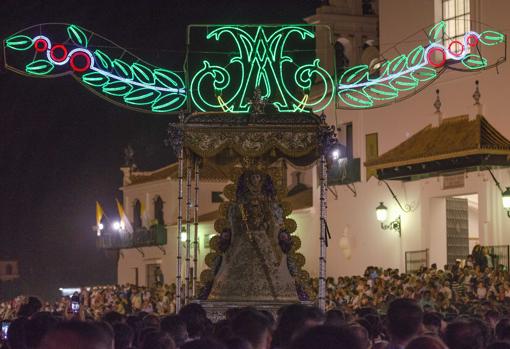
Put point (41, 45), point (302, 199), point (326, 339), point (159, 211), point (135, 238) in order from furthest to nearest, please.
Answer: point (135, 238)
point (159, 211)
point (302, 199)
point (41, 45)
point (326, 339)

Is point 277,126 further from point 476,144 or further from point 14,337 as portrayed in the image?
point 14,337

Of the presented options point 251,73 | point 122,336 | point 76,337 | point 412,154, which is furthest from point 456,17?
point 76,337

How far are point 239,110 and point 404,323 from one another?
12.6 meters

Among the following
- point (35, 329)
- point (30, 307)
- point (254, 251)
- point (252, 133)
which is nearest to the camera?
point (35, 329)

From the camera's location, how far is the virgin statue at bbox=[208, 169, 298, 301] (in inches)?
827

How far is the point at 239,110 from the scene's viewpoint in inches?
811

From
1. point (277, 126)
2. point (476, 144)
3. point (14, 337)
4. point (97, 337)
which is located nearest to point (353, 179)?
point (476, 144)

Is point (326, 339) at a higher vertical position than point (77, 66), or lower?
lower

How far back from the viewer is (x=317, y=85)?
37.4 metres

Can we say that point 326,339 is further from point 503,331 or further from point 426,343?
point 503,331

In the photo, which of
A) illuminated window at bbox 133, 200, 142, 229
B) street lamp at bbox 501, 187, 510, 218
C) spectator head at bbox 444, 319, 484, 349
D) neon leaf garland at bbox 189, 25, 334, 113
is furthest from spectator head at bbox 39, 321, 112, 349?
illuminated window at bbox 133, 200, 142, 229

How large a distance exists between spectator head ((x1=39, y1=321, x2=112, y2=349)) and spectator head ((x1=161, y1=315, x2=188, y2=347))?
4.22 metres

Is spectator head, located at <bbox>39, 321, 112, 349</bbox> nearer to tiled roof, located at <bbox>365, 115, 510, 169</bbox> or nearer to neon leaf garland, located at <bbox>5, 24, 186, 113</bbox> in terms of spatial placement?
neon leaf garland, located at <bbox>5, 24, 186, 113</bbox>

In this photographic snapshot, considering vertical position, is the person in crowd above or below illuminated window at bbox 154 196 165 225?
below
